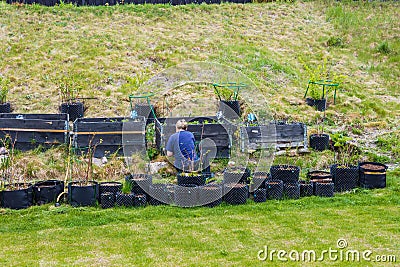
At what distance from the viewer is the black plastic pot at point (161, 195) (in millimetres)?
8484

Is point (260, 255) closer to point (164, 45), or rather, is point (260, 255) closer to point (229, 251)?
point (229, 251)

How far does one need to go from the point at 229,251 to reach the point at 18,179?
4341 mm

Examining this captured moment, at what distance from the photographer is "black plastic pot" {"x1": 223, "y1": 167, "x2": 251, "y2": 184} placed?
8.96 meters

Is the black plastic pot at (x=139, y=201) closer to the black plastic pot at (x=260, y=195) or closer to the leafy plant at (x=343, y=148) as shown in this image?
the black plastic pot at (x=260, y=195)

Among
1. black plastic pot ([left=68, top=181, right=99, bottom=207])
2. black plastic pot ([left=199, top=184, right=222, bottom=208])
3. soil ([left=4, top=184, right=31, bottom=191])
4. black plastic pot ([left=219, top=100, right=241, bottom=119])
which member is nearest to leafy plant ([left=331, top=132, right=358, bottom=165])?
black plastic pot ([left=219, top=100, right=241, bottom=119])

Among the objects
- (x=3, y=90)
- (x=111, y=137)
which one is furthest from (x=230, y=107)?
(x=3, y=90)

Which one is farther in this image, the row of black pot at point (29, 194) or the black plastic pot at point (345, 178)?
the black plastic pot at point (345, 178)

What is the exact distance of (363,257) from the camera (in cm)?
639

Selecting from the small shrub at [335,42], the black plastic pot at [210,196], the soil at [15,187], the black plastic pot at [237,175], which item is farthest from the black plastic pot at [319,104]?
the soil at [15,187]

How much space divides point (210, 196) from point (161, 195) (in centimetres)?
75

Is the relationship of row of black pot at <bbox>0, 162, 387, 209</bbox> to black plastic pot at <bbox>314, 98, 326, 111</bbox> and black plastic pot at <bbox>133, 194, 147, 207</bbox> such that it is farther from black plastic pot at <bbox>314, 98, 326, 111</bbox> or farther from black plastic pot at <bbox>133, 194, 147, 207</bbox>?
black plastic pot at <bbox>314, 98, 326, 111</bbox>

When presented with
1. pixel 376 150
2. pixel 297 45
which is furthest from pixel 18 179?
pixel 297 45

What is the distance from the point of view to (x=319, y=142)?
11133mm

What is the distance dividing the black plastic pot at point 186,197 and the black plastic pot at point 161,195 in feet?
0.32
